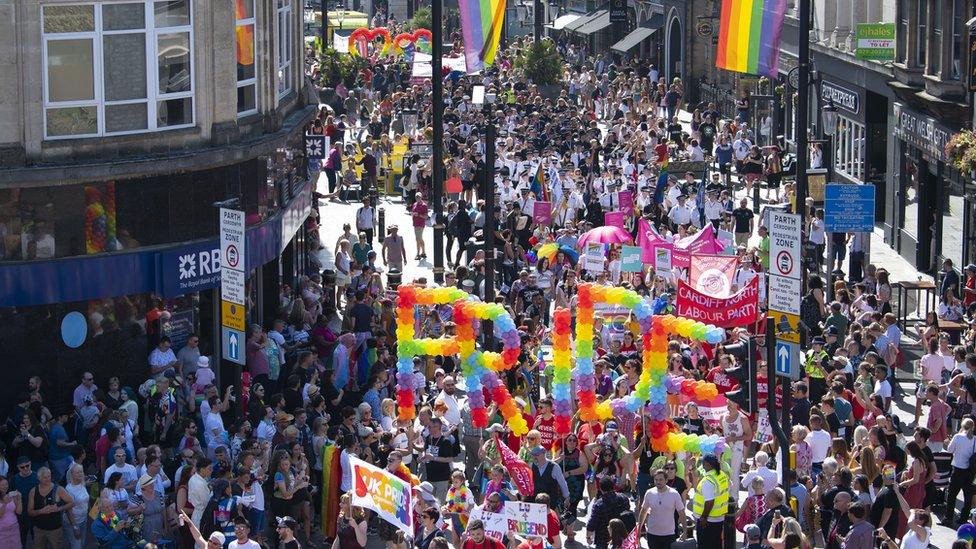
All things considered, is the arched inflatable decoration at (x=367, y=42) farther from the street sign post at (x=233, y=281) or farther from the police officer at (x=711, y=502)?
the police officer at (x=711, y=502)

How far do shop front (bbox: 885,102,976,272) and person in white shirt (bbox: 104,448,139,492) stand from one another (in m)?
17.9

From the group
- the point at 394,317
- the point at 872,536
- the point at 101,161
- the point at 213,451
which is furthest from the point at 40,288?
the point at 872,536

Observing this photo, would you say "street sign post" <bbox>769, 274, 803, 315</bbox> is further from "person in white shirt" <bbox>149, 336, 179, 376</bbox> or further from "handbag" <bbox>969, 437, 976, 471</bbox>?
"person in white shirt" <bbox>149, 336, 179, 376</bbox>

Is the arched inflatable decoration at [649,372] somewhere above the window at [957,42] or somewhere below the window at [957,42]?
below

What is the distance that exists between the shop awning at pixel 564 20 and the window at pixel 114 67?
5660cm

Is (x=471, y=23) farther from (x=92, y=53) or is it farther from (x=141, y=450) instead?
(x=141, y=450)

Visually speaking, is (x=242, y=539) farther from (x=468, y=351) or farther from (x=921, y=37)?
(x=921, y=37)

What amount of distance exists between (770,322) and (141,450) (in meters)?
6.83

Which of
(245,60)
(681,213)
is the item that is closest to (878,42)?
(681,213)

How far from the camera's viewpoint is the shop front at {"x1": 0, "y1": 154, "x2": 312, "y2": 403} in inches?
947

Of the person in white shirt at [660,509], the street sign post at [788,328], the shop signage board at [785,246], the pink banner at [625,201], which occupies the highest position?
the shop signage board at [785,246]

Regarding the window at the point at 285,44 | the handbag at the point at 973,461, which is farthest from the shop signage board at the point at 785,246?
the window at the point at 285,44

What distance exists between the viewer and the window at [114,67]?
24500 millimetres

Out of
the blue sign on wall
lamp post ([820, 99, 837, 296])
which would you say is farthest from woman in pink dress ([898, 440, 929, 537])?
the blue sign on wall
